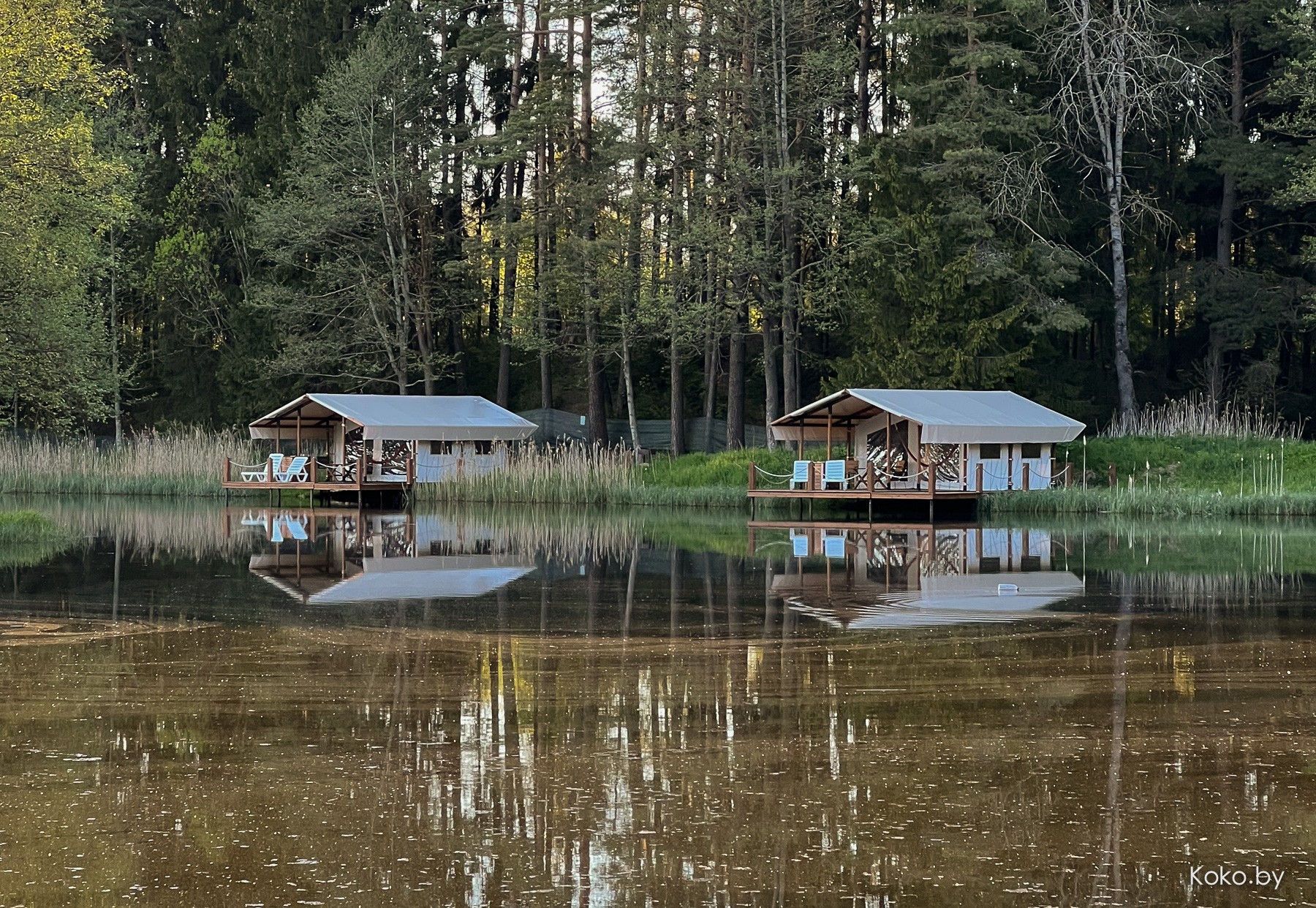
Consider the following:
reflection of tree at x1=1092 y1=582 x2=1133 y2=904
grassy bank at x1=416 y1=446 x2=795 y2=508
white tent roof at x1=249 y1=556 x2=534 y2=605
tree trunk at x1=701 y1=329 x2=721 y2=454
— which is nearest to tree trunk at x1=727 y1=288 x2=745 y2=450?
tree trunk at x1=701 y1=329 x2=721 y2=454

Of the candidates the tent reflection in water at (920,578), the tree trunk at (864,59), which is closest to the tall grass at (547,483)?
the tent reflection in water at (920,578)

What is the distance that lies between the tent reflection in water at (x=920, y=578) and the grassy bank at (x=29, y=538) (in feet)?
30.6

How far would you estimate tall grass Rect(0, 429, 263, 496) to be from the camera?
134 ft

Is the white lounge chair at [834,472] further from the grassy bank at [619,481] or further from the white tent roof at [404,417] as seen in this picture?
the white tent roof at [404,417]

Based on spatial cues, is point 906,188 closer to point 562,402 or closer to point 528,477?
point 528,477

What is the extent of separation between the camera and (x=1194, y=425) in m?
37.1

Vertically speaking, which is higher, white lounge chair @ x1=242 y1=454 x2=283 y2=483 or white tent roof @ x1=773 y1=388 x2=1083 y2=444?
white tent roof @ x1=773 y1=388 x2=1083 y2=444

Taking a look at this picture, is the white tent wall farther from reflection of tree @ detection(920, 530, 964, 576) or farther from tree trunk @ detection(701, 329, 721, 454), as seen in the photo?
reflection of tree @ detection(920, 530, 964, 576)

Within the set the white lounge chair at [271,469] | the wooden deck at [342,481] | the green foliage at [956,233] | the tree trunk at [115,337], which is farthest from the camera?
the tree trunk at [115,337]

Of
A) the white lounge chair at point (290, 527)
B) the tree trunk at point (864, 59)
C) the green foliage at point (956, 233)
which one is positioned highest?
the tree trunk at point (864, 59)

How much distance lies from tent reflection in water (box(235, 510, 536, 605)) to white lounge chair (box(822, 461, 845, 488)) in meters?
7.69

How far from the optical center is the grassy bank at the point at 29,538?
2114 cm

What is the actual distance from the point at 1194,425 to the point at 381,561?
72.5 ft

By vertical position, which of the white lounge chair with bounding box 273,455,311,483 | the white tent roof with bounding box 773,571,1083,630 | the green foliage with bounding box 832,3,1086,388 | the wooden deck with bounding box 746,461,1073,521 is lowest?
the white tent roof with bounding box 773,571,1083,630
